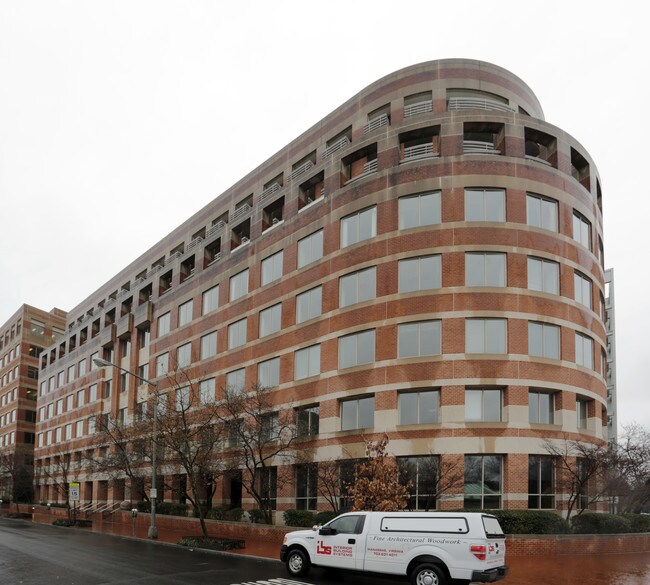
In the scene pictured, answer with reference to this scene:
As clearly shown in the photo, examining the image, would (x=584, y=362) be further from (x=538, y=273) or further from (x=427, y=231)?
(x=427, y=231)

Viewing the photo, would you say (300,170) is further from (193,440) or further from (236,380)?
(193,440)

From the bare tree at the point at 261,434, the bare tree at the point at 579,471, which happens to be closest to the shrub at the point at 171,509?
the bare tree at the point at 261,434

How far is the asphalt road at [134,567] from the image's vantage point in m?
18.2

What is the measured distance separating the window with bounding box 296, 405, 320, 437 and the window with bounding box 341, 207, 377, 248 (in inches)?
364

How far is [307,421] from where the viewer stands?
119 feet

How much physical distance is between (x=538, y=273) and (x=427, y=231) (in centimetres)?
584

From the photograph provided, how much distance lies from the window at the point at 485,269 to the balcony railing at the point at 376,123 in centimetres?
1035

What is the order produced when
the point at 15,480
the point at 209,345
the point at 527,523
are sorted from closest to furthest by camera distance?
the point at 527,523, the point at 209,345, the point at 15,480

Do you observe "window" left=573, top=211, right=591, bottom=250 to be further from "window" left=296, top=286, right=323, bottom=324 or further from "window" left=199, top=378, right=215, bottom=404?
"window" left=199, top=378, right=215, bottom=404

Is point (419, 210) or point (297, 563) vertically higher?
point (419, 210)

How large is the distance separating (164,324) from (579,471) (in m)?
35.7

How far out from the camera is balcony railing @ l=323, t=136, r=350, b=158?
39750mm

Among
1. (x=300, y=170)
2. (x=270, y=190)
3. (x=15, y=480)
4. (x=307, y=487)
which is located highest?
(x=300, y=170)

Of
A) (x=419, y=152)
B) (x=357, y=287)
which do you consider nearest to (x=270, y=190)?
(x=419, y=152)
